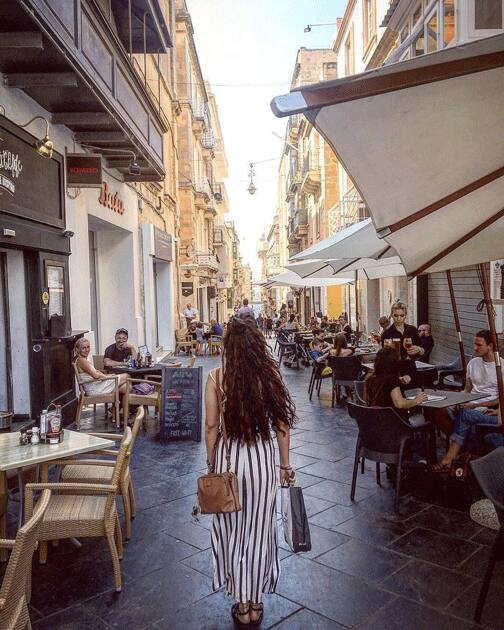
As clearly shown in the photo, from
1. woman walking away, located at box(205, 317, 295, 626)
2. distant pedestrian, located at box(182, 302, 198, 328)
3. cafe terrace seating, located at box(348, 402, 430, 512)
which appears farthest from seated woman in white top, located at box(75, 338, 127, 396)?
distant pedestrian, located at box(182, 302, 198, 328)

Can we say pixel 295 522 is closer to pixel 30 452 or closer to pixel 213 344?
pixel 30 452

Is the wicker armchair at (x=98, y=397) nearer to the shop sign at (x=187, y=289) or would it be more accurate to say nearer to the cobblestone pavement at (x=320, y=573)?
the cobblestone pavement at (x=320, y=573)

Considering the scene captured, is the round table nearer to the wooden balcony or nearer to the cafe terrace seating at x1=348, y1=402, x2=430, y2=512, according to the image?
the wooden balcony

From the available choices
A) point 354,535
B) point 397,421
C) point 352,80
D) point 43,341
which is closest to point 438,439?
point 397,421

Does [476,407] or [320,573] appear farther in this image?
[476,407]

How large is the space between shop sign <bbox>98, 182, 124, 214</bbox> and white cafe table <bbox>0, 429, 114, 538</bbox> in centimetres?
668

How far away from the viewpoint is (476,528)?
13.3 feet

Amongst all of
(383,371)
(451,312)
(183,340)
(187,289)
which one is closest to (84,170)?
(383,371)

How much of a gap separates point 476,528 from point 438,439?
258 centimetres

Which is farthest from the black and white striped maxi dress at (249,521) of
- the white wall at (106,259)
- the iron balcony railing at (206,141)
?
the iron balcony railing at (206,141)

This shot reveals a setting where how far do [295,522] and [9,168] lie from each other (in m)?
5.03

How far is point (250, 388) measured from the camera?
2924mm

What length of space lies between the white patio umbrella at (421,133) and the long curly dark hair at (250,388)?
3.11ft

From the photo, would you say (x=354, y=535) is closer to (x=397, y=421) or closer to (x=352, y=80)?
(x=397, y=421)
